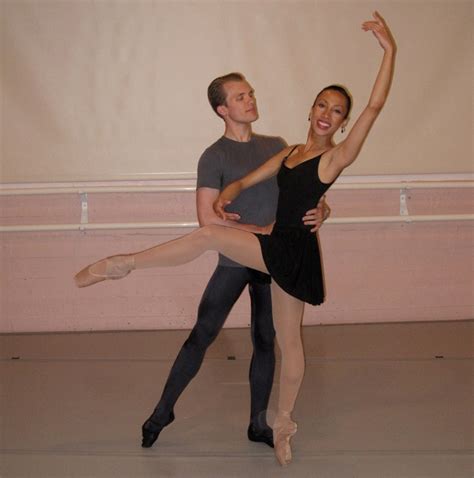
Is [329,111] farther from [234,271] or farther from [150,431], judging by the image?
[150,431]

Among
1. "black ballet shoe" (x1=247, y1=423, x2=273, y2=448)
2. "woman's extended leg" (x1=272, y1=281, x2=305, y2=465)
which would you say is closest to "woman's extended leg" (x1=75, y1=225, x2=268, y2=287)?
"woman's extended leg" (x1=272, y1=281, x2=305, y2=465)

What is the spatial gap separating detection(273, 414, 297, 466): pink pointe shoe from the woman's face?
3.28 ft

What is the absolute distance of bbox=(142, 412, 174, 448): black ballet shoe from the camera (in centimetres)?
242

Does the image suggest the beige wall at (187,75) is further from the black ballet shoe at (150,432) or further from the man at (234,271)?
the black ballet shoe at (150,432)

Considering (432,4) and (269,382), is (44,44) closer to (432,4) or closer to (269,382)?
(432,4)

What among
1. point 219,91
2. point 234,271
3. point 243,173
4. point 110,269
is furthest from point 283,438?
point 219,91

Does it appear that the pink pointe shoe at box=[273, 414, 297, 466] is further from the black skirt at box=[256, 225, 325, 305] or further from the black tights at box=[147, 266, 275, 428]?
the black skirt at box=[256, 225, 325, 305]

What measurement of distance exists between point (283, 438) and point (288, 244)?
26.7 inches

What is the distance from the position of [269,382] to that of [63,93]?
7.88ft

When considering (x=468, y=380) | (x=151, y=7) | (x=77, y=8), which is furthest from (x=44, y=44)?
(x=468, y=380)

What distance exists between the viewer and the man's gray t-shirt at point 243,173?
2.36 meters

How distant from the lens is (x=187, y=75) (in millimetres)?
3979

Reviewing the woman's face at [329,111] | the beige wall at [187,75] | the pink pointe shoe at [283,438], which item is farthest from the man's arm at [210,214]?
the beige wall at [187,75]

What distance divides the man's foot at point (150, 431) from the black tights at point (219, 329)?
18mm
